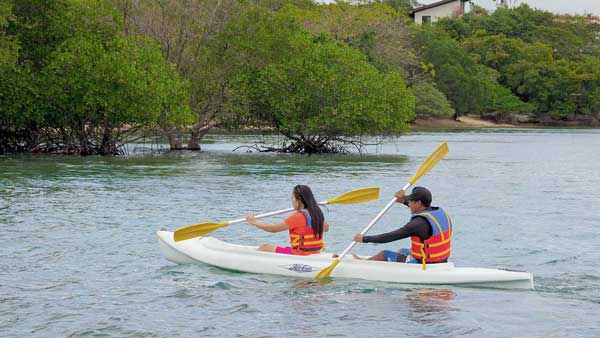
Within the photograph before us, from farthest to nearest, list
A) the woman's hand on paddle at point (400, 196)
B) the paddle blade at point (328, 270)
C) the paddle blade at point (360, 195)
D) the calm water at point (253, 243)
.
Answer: the paddle blade at point (360, 195)
the paddle blade at point (328, 270)
the woman's hand on paddle at point (400, 196)
the calm water at point (253, 243)

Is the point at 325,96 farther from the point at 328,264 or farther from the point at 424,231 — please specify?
the point at 424,231

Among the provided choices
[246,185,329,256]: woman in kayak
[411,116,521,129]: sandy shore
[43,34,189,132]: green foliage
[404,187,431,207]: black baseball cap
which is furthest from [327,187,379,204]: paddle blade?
[411,116,521,129]: sandy shore

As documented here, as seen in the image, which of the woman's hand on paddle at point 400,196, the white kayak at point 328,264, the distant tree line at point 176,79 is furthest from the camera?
the distant tree line at point 176,79

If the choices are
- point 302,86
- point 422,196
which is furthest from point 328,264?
point 302,86

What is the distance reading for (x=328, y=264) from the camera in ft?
37.8

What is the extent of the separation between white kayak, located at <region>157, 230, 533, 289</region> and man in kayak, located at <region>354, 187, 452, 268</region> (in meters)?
0.16

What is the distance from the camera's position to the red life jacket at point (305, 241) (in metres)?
11.7

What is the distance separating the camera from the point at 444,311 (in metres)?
10.5

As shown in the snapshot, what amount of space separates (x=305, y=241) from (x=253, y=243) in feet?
14.0

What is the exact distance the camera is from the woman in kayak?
37.8ft

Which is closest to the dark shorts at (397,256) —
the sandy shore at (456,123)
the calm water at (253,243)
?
the calm water at (253,243)

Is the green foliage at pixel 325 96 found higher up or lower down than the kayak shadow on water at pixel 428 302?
higher up

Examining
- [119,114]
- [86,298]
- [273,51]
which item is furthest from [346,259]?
[273,51]

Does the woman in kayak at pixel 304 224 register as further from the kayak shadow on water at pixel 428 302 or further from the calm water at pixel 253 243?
the kayak shadow on water at pixel 428 302
